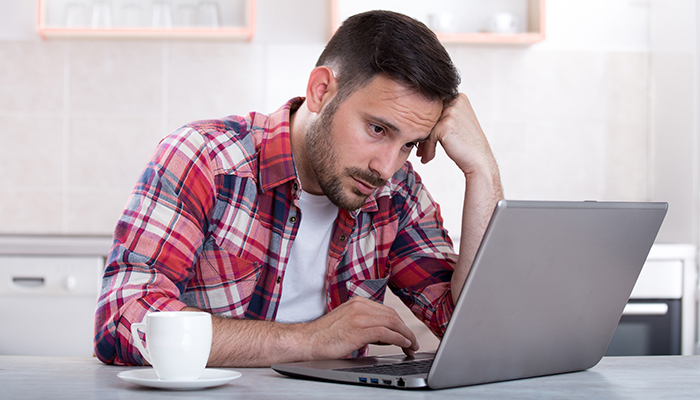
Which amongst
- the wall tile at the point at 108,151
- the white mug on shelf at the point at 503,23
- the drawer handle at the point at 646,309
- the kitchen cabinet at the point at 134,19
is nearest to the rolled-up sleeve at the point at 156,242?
the kitchen cabinet at the point at 134,19

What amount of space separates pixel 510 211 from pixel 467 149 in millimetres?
654

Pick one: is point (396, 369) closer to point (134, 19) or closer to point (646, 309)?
point (646, 309)

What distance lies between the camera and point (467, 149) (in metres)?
1.29

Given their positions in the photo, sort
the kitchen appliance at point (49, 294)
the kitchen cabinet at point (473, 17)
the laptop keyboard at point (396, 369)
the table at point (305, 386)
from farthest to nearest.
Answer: the kitchen cabinet at point (473, 17) < the kitchen appliance at point (49, 294) < the laptop keyboard at point (396, 369) < the table at point (305, 386)

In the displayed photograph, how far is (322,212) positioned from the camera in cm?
137

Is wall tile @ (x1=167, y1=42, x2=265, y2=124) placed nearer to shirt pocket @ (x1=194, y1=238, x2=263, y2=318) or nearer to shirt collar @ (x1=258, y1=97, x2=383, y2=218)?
shirt collar @ (x1=258, y1=97, x2=383, y2=218)

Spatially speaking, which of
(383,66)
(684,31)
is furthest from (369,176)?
(684,31)

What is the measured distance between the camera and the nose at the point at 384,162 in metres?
1.21

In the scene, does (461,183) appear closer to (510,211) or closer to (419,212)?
(419,212)

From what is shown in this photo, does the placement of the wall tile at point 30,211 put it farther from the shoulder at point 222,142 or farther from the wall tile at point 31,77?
the shoulder at point 222,142

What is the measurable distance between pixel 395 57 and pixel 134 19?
161 centimetres

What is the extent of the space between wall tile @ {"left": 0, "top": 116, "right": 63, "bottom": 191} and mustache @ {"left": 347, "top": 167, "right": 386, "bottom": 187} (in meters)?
1.76

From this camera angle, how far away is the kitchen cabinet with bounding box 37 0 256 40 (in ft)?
8.02

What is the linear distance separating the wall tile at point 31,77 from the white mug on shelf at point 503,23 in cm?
167
